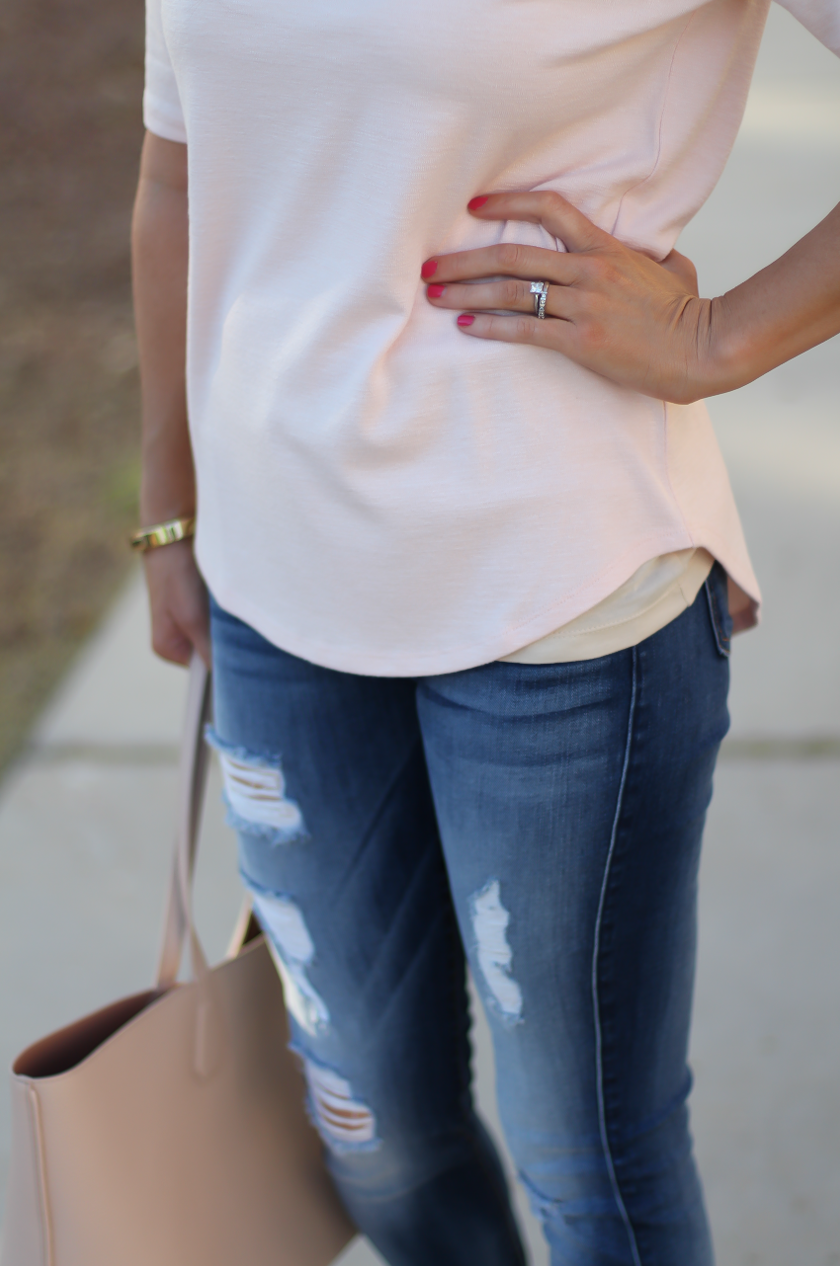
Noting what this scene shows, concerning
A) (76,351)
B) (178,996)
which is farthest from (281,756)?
(76,351)

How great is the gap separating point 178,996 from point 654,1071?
0.41m

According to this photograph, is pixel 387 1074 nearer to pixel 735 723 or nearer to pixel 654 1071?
pixel 654 1071

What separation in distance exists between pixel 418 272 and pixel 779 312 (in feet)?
0.81

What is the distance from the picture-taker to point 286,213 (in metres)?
0.78

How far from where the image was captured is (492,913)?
33.9 inches

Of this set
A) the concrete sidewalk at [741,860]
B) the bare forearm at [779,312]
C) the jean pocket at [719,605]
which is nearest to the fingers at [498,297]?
the bare forearm at [779,312]

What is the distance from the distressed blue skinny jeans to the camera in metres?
0.81

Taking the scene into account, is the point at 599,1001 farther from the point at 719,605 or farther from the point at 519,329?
the point at 519,329

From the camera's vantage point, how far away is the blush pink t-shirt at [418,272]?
0.70 m

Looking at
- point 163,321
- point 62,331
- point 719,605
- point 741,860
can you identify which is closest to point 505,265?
point 719,605

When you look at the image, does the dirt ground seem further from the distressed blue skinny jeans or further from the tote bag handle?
the distressed blue skinny jeans

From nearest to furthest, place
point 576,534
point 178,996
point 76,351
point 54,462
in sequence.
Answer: point 576,534 → point 178,996 → point 54,462 → point 76,351

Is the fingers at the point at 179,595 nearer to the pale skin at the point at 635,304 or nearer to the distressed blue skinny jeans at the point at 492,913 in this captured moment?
the distressed blue skinny jeans at the point at 492,913

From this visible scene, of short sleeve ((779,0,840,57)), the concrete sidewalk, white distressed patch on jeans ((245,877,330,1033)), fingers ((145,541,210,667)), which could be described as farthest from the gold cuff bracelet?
the concrete sidewalk
